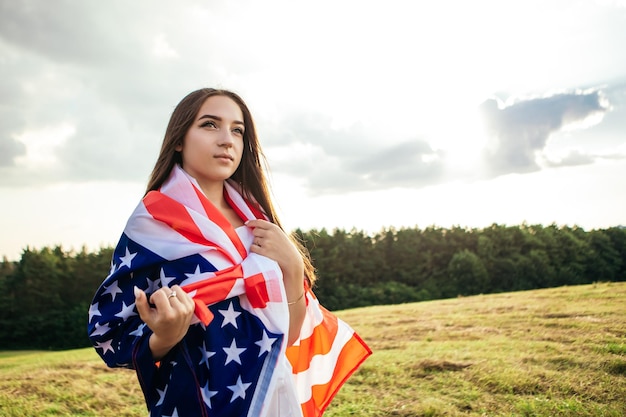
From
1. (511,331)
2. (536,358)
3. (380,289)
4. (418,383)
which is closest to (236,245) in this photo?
(418,383)

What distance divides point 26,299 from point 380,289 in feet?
64.7

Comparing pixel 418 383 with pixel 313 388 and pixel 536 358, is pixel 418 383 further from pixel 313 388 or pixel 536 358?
pixel 313 388

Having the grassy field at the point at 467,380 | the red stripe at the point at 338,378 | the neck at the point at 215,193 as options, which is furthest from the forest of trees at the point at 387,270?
the neck at the point at 215,193

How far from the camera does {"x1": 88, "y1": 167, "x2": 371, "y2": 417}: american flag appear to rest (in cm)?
175

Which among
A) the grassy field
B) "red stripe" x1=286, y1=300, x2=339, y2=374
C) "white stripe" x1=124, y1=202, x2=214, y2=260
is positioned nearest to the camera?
"white stripe" x1=124, y1=202, x2=214, y2=260

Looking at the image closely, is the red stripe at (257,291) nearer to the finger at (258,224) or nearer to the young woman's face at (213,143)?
the finger at (258,224)

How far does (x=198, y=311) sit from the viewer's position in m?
1.71

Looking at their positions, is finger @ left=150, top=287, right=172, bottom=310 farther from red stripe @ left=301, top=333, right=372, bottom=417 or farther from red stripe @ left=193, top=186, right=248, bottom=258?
red stripe @ left=301, top=333, right=372, bottom=417

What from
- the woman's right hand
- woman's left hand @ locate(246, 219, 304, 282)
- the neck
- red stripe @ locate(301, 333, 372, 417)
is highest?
the neck

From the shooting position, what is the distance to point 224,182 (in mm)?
2328

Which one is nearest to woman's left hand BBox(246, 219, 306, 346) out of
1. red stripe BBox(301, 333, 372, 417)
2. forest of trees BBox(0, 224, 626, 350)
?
red stripe BBox(301, 333, 372, 417)

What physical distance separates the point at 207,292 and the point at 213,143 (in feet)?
2.20

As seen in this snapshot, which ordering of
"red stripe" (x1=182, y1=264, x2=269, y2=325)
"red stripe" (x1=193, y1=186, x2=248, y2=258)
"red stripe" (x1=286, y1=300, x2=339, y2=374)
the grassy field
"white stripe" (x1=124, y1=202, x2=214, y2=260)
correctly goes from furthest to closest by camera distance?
the grassy field < "red stripe" (x1=286, y1=300, x2=339, y2=374) < "red stripe" (x1=193, y1=186, x2=248, y2=258) < "white stripe" (x1=124, y1=202, x2=214, y2=260) < "red stripe" (x1=182, y1=264, x2=269, y2=325)

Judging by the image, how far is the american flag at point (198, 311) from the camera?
1753mm
